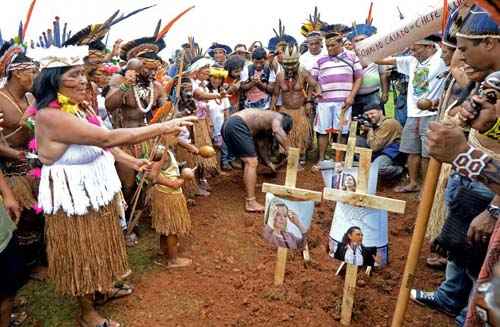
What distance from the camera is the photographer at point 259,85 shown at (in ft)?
22.7

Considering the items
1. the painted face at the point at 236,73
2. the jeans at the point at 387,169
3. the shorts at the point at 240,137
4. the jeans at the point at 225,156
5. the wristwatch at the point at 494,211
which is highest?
the painted face at the point at 236,73

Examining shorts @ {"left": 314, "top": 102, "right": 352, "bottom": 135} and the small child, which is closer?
the small child

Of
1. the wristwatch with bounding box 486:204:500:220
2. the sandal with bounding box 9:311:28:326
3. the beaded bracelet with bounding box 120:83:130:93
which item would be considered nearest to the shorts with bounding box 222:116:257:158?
the beaded bracelet with bounding box 120:83:130:93

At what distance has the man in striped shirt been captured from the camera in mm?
6533

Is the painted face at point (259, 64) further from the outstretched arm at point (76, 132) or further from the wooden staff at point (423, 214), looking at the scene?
the wooden staff at point (423, 214)

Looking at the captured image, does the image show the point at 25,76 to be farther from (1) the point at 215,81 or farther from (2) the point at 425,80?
(2) the point at 425,80

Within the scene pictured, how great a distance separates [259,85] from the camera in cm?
688

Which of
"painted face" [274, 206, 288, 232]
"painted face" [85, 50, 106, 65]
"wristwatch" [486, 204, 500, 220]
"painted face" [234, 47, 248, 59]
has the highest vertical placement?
"painted face" [234, 47, 248, 59]

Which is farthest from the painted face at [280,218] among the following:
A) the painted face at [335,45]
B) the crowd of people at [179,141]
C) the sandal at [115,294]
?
the painted face at [335,45]

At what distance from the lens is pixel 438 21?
2.66 m

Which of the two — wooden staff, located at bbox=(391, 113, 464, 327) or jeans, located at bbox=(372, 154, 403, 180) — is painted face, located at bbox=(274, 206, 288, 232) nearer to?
wooden staff, located at bbox=(391, 113, 464, 327)

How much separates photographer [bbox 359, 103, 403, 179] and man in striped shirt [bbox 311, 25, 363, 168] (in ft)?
1.85

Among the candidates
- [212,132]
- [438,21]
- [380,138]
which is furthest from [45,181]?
[380,138]

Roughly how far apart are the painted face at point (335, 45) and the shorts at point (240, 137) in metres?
2.26
